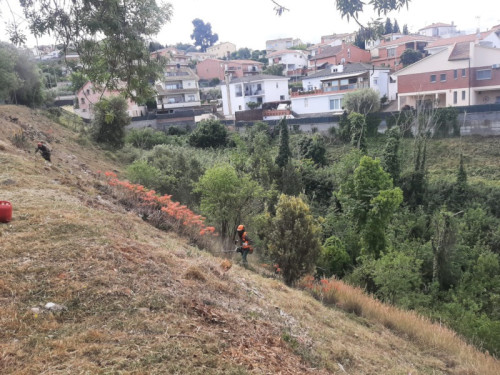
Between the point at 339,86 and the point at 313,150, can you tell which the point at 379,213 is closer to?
the point at 313,150

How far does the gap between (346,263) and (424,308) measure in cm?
414

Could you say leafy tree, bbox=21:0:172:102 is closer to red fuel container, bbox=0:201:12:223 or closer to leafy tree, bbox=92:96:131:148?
red fuel container, bbox=0:201:12:223

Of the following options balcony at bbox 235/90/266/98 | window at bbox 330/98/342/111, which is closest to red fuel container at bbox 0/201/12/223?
window at bbox 330/98/342/111

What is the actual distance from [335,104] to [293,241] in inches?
1179

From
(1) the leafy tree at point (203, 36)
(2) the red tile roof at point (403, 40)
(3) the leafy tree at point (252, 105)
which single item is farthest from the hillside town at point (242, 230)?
(1) the leafy tree at point (203, 36)

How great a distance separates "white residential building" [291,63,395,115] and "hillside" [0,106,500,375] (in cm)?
3223

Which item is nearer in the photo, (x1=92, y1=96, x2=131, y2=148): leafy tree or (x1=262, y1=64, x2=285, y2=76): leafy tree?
(x1=92, y1=96, x2=131, y2=148): leafy tree

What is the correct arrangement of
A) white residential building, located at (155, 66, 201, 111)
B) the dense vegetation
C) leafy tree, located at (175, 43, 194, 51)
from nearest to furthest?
the dense vegetation, white residential building, located at (155, 66, 201, 111), leafy tree, located at (175, 43, 194, 51)

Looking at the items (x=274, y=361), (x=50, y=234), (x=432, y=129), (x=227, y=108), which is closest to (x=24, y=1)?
(x=50, y=234)

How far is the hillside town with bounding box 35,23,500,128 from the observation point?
31.7 m

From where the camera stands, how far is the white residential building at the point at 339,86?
1513 inches

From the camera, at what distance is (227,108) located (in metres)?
49.4

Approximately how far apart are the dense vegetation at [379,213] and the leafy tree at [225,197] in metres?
0.05

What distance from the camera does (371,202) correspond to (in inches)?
666
